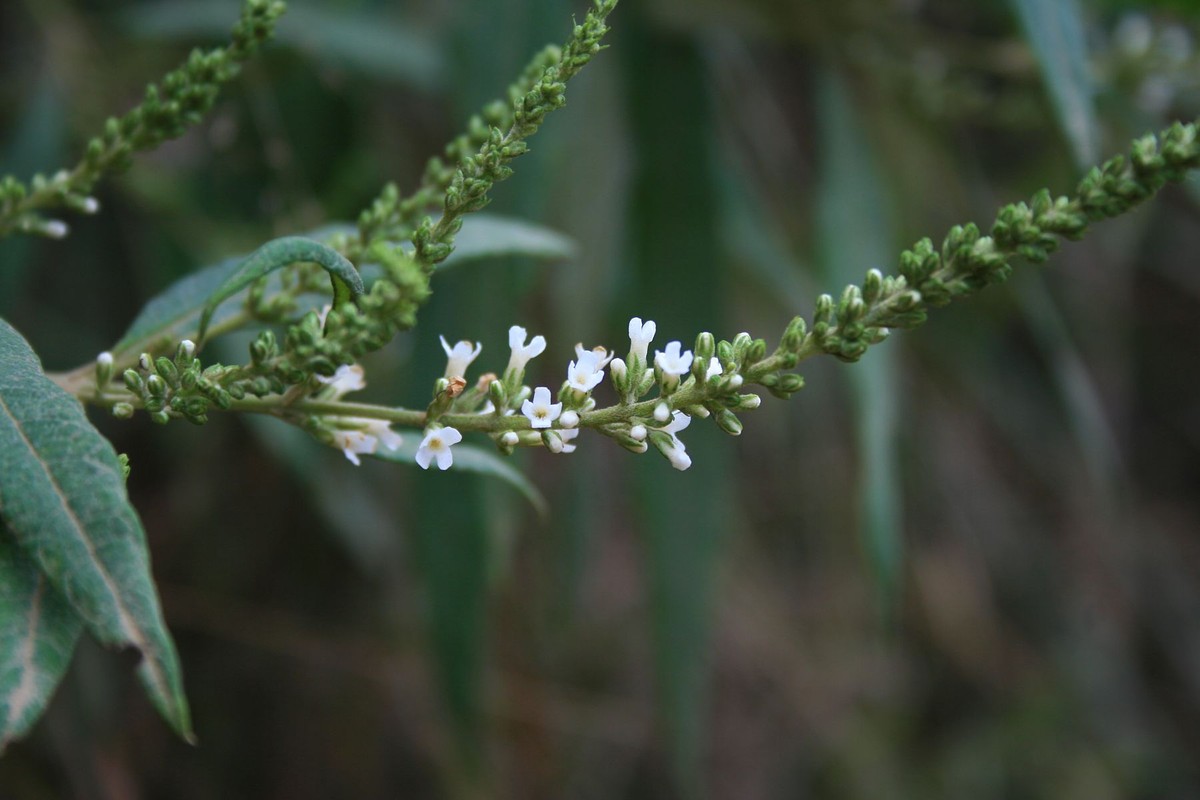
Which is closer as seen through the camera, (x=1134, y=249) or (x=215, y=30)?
(x=215, y=30)

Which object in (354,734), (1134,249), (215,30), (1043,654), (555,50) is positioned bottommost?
(354,734)

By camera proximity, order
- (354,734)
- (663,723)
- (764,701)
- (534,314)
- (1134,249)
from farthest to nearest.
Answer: (764,701), (1134,249), (354,734), (534,314), (663,723)

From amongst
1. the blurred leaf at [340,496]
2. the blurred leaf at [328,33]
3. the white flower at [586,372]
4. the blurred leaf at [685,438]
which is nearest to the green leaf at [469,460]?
the white flower at [586,372]

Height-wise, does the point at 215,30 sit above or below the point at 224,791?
above

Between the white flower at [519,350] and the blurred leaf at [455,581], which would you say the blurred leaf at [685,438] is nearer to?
the blurred leaf at [455,581]

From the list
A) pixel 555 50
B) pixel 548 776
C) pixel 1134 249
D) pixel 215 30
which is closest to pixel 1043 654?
pixel 1134 249

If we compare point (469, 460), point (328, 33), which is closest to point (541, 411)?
point (469, 460)

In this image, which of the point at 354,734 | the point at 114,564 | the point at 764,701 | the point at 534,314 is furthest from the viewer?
the point at 764,701

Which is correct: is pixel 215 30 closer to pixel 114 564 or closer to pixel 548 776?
pixel 114 564
